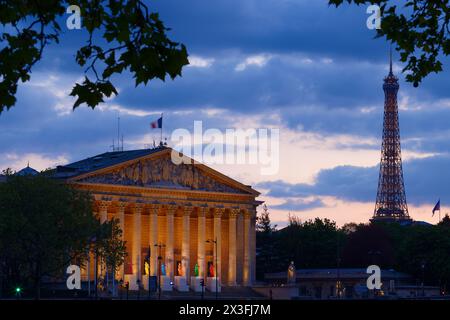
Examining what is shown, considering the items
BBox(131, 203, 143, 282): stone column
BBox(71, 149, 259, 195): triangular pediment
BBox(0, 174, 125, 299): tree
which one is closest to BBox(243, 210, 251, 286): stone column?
BBox(71, 149, 259, 195): triangular pediment

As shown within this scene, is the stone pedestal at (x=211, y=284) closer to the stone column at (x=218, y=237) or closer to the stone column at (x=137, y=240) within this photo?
the stone column at (x=218, y=237)

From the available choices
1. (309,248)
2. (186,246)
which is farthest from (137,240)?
(309,248)

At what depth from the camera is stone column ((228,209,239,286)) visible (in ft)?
500

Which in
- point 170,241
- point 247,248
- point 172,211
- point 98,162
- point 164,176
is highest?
point 98,162

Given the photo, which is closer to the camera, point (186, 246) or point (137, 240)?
point (137, 240)

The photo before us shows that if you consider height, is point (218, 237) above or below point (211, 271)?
→ above

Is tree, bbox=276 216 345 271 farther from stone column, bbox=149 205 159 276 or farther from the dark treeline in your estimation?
stone column, bbox=149 205 159 276

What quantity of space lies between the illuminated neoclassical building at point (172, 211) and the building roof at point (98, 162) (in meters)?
0.01

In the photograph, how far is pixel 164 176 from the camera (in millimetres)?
144875

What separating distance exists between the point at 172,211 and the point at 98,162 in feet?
35.6

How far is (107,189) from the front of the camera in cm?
13825

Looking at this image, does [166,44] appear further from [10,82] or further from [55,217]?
[55,217]

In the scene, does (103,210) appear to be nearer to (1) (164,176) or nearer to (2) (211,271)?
(1) (164,176)
